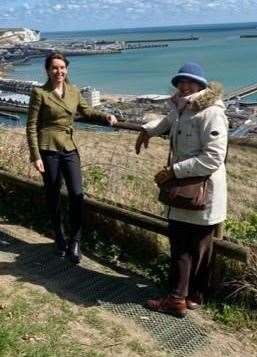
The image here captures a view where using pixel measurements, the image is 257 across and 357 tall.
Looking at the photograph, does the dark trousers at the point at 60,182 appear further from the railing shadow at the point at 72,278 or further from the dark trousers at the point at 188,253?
the dark trousers at the point at 188,253

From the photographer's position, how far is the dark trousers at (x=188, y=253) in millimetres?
4109

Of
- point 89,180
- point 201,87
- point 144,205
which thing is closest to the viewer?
point 201,87

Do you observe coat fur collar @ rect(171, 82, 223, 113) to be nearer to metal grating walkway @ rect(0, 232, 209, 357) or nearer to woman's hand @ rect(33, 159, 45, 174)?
woman's hand @ rect(33, 159, 45, 174)

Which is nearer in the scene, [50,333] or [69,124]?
[50,333]

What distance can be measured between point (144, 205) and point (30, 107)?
151cm

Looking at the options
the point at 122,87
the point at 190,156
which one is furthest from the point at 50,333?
the point at 122,87

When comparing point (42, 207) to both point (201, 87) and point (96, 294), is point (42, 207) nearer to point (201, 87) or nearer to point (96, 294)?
point (96, 294)

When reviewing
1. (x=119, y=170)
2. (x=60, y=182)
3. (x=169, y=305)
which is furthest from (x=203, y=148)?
(x=119, y=170)

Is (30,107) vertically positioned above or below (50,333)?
above

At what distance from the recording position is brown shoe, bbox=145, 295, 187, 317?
4230 mm

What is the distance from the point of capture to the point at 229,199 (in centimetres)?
836

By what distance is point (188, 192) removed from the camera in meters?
3.86

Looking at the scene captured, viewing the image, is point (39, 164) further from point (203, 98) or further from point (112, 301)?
point (203, 98)

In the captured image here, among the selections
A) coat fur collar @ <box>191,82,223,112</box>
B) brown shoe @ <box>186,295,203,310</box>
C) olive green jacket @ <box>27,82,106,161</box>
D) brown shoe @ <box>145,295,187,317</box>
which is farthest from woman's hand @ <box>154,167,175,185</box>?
olive green jacket @ <box>27,82,106,161</box>
